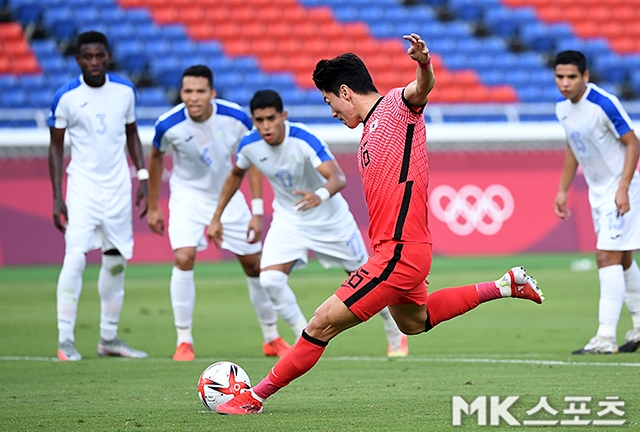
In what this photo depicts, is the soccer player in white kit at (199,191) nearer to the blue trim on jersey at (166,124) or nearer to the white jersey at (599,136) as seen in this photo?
the blue trim on jersey at (166,124)

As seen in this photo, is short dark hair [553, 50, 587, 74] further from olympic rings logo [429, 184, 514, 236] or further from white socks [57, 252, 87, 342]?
olympic rings logo [429, 184, 514, 236]

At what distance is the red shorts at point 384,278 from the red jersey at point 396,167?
0.22 ft

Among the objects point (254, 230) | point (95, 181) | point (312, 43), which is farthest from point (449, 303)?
point (312, 43)

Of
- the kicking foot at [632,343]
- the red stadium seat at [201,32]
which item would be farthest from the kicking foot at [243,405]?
the red stadium seat at [201,32]

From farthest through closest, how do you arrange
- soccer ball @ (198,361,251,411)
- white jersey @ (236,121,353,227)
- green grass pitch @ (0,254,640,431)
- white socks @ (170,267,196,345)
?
white socks @ (170,267,196,345)
white jersey @ (236,121,353,227)
soccer ball @ (198,361,251,411)
green grass pitch @ (0,254,640,431)

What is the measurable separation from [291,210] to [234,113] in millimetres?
1062

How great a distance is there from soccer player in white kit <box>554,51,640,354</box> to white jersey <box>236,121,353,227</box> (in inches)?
79.6

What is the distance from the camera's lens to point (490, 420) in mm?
4898

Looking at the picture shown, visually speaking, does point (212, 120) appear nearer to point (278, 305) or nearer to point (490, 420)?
point (278, 305)

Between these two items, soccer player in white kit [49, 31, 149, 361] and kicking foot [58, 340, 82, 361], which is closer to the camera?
kicking foot [58, 340, 82, 361]

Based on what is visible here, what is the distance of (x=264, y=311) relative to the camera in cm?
879

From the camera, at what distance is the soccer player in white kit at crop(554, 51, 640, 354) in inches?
316

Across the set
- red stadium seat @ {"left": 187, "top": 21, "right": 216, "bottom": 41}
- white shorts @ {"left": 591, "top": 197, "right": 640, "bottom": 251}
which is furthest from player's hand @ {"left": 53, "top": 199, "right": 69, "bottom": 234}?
red stadium seat @ {"left": 187, "top": 21, "right": 216, "bottom": 41}

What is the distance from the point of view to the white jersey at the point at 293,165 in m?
8.20
